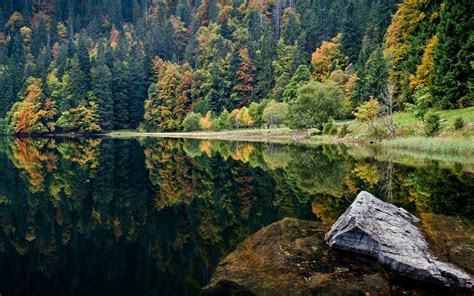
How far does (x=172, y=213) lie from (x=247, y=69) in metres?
99.5

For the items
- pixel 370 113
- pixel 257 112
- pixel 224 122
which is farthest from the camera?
pixel 224 122

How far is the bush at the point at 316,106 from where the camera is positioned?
5847cm

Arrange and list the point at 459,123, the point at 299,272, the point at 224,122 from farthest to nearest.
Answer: the point at 224,122 < the point at 459,123 < the point at 299,272

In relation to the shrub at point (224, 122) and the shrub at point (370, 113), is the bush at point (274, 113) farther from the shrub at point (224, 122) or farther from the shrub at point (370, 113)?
the shrub at point (370, 113)

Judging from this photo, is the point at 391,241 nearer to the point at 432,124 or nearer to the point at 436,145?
the point at 436,145

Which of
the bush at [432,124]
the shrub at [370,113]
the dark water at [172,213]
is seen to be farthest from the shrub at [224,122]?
the dark water at [172,213]

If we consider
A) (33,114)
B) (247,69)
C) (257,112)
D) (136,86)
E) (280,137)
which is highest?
(247,69)

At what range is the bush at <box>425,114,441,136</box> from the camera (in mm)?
35125

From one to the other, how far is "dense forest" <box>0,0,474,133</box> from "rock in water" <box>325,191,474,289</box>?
29620 millimetres

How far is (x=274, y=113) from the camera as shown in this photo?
74125 millimetres

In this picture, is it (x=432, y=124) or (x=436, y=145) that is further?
(x=432, y=124)

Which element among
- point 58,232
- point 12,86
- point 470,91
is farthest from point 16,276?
point 12,86

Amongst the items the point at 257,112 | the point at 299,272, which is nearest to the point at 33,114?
the point at 257,112

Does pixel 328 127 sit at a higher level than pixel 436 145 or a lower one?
higher
